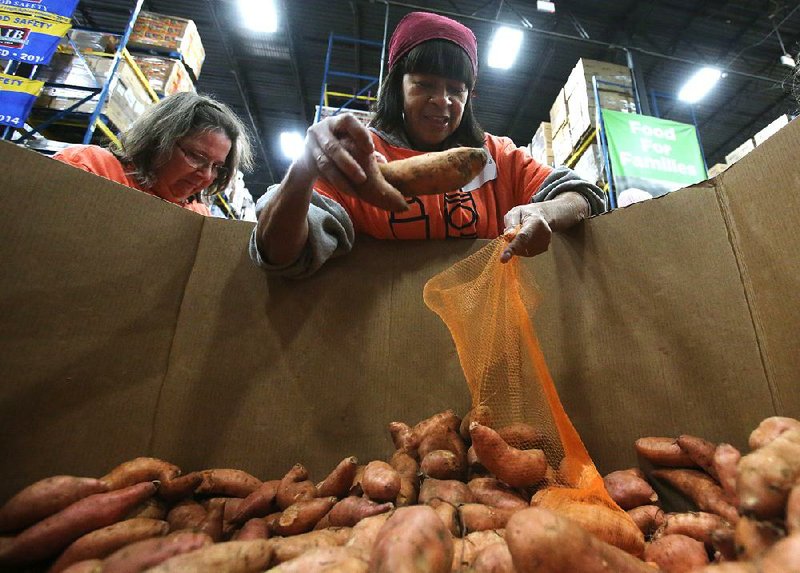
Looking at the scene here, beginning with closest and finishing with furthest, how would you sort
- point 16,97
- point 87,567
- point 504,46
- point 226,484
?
1. point 87,567
2. point 226,484
3. point 16,97
4. point 504,46

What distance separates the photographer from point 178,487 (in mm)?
1055

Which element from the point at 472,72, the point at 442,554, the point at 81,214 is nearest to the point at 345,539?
the point at 442,554

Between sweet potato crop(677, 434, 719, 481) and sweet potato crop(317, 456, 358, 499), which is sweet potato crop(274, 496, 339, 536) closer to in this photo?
sweet potato crop(317, 456, 358, 499)

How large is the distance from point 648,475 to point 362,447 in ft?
2.75

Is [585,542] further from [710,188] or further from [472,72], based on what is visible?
[472,72]

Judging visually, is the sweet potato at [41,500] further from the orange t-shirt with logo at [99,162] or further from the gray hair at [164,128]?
the gray hair at [164,128]

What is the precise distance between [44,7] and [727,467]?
17.2ft

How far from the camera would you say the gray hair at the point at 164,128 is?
1911mm

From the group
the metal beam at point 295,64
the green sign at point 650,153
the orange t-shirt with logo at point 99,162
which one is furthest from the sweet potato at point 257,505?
the metal beam at point 295,64

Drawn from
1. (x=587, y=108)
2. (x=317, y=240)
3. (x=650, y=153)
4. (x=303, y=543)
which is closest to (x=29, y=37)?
(x=317, y=240)

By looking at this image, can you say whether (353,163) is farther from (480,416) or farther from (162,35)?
(162,35)

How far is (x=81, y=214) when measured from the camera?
3.84 ft

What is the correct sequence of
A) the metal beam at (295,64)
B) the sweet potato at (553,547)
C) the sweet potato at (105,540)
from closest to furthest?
the sweet potato at (553,547) → the sweet potato at (105,540) → the metal beam at (295,64)

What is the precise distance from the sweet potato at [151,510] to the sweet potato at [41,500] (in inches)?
4.1
